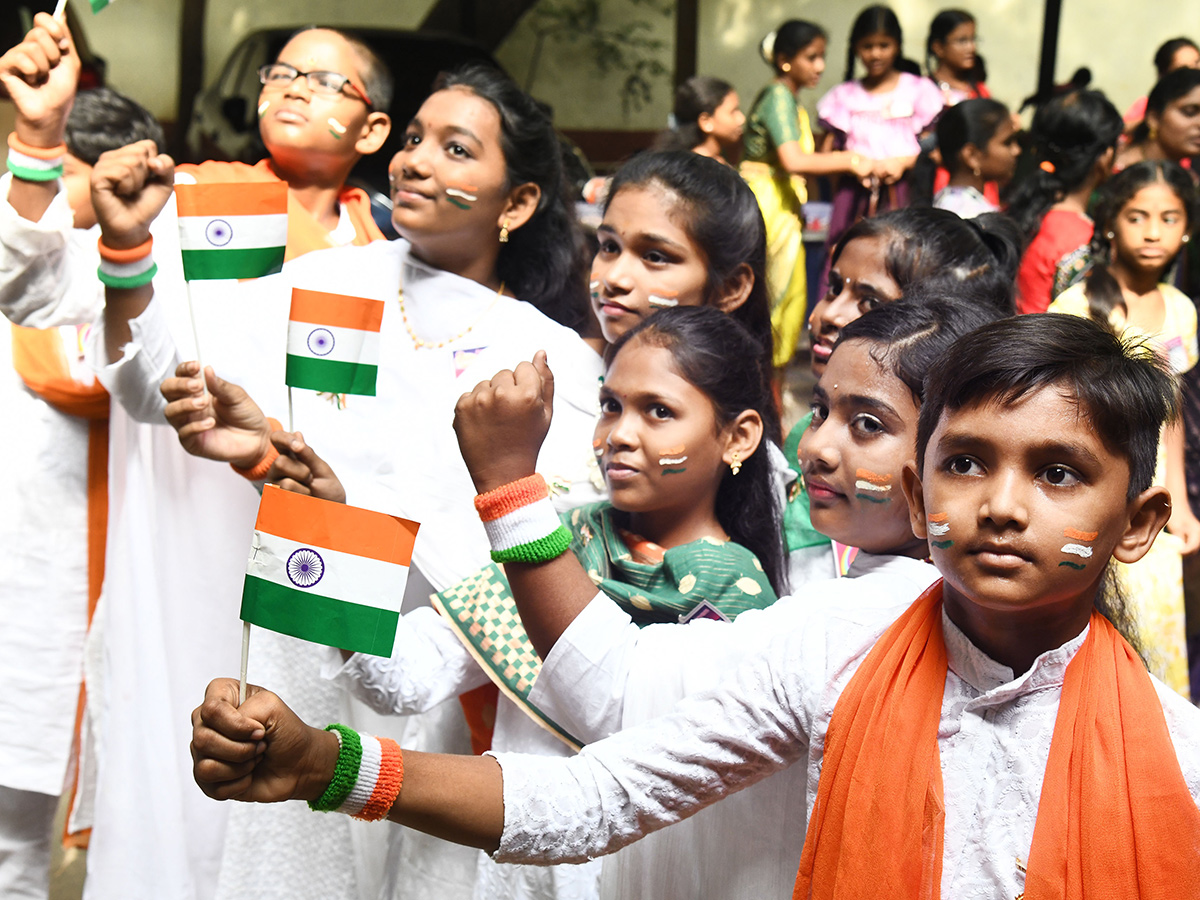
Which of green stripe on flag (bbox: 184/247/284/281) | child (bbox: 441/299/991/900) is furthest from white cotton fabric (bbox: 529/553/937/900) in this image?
green stripe on flag (bbox: 184/247/284/281)

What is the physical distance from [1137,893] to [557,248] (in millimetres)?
1932

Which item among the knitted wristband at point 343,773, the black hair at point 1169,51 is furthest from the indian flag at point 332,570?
the black hair at point 1169,51

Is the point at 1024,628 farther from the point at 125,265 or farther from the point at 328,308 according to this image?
the point at 125,265

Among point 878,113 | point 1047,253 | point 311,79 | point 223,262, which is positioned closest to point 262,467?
point 223,262

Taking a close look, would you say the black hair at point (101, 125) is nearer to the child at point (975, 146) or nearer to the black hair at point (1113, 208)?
the black hair at point (1113, 208)

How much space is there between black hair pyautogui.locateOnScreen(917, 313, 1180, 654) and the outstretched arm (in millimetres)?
504

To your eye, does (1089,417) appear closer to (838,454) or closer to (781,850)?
(838,454)

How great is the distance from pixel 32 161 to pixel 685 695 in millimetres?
1533

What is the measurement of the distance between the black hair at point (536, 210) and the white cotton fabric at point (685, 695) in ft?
4.05

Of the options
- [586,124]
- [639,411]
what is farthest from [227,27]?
[639,411]

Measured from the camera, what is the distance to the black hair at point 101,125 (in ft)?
9.70

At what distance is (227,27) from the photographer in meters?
9.29

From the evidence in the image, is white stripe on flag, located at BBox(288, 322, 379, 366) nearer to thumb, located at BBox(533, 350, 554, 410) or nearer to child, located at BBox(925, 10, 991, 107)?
thumb, located at BBox(533, 350, 554, 410)

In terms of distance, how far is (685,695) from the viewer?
159cm
